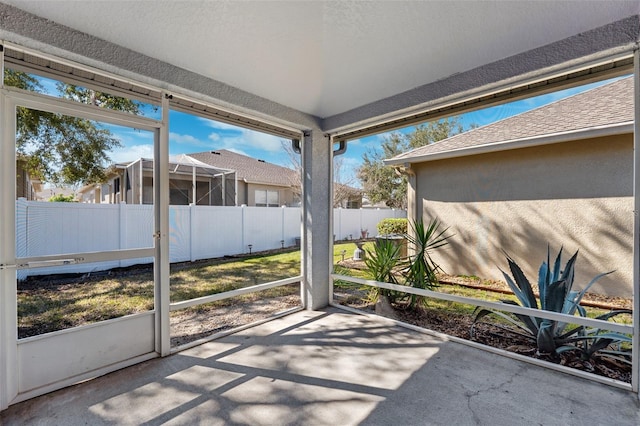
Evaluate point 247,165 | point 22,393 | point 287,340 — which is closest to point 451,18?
point 247,165

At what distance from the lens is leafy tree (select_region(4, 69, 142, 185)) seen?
231 cm

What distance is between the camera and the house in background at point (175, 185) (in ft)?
8.84

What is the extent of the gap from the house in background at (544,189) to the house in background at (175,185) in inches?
105

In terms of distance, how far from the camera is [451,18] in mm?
2186

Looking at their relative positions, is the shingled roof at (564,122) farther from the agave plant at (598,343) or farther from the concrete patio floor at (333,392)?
the concrete patio floor at (333,392)

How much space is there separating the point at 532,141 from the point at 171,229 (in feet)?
13.5

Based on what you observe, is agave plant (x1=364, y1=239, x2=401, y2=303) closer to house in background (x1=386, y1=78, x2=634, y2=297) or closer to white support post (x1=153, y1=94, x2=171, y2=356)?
house in background (x1=386, y1=78, x2=634, y2=297)

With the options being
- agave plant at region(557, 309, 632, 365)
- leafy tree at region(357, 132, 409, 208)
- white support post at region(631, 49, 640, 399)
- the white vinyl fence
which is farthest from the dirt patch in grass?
leafy tree at region(357, 132, 409, 208)

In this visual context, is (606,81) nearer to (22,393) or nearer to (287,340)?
(287,340)

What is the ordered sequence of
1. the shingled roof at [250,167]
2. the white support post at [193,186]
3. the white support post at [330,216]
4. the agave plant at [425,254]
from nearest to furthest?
the white support post at [193,186], the shingled roof at [250,167], the agave plant at [425,254], the white support post at [330,216]

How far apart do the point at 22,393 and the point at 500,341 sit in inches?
179

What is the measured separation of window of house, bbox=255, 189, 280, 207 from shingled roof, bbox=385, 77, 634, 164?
99.8 inches

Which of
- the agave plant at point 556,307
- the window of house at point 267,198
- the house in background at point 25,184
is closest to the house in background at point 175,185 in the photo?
the house in background at point 25,184

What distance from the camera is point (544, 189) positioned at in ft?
10.3
